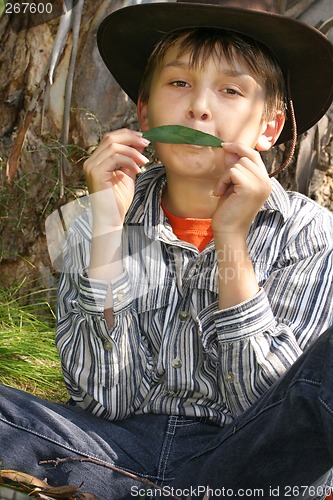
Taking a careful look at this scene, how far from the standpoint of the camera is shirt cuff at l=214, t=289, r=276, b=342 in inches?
102

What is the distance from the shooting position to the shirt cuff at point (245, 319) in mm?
2588

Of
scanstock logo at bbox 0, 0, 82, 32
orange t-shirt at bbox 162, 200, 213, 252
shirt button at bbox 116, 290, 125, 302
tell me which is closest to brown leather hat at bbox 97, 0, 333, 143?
orange t-shirt at bbox 162, 200, 213, 252

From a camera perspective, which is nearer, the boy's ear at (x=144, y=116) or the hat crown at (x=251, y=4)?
the hat crown at (x=251, y=4)

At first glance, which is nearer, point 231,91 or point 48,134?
point 231,91

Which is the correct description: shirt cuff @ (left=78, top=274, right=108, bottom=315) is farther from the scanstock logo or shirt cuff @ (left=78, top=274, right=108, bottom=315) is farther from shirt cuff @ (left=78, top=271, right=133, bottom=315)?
the scanstock logo

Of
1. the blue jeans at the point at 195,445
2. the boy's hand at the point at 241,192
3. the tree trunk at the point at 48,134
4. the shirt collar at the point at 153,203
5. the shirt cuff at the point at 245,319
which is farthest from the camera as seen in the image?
the tree trunk at the point at 48,134

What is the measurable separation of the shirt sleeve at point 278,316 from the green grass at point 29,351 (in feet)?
3.87

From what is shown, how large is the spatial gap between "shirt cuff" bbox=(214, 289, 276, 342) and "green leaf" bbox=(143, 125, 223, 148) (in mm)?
481

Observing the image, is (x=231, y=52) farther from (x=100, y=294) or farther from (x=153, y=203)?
(x=100, y=294)

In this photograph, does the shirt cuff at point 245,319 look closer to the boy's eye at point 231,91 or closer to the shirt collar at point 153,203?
the shirt collar at point 153,203

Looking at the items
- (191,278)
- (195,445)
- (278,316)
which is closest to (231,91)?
(191,278)

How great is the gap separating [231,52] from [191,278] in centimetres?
72

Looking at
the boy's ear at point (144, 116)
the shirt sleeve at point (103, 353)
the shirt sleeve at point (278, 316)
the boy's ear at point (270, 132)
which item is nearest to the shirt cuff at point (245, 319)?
the shirt sleeve at point (278, 316)

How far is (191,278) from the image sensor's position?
287 cm
